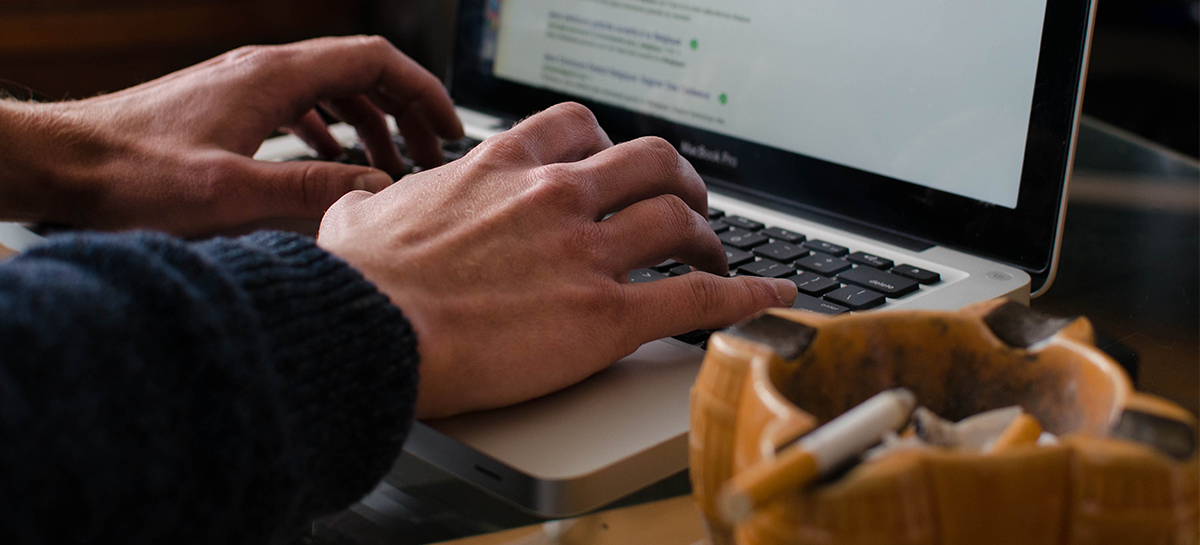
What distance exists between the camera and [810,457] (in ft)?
0.66

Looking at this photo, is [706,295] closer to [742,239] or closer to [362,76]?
[742,239]

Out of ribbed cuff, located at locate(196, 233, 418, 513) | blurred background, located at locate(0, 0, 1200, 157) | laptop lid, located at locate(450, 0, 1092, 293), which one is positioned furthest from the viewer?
blurred background, located at locate(0, 0, 1200, 157)

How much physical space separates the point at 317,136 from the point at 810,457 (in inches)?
26.6

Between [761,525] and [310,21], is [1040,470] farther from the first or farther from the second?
[310,21]

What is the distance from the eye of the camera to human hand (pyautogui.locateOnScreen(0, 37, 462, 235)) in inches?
23.2

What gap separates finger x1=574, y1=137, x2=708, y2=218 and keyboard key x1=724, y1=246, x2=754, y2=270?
0.26 feet

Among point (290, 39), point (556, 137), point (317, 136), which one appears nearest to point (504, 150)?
point (556, 137)

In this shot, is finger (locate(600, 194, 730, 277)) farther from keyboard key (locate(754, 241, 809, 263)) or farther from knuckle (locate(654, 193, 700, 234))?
keyboard key (locate(754, 241, 809, 263))

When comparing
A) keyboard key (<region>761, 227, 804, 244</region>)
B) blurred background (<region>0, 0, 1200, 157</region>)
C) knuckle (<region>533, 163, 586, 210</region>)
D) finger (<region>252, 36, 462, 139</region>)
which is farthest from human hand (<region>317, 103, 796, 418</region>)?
blurred background (<region>0, 0, 1200, 157</region>)

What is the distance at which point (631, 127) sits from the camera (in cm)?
77

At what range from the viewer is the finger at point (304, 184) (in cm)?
57

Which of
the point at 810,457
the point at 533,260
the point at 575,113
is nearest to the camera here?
the point at 810,457

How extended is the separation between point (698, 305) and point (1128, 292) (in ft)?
1.29

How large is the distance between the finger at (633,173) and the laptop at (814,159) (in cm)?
8
